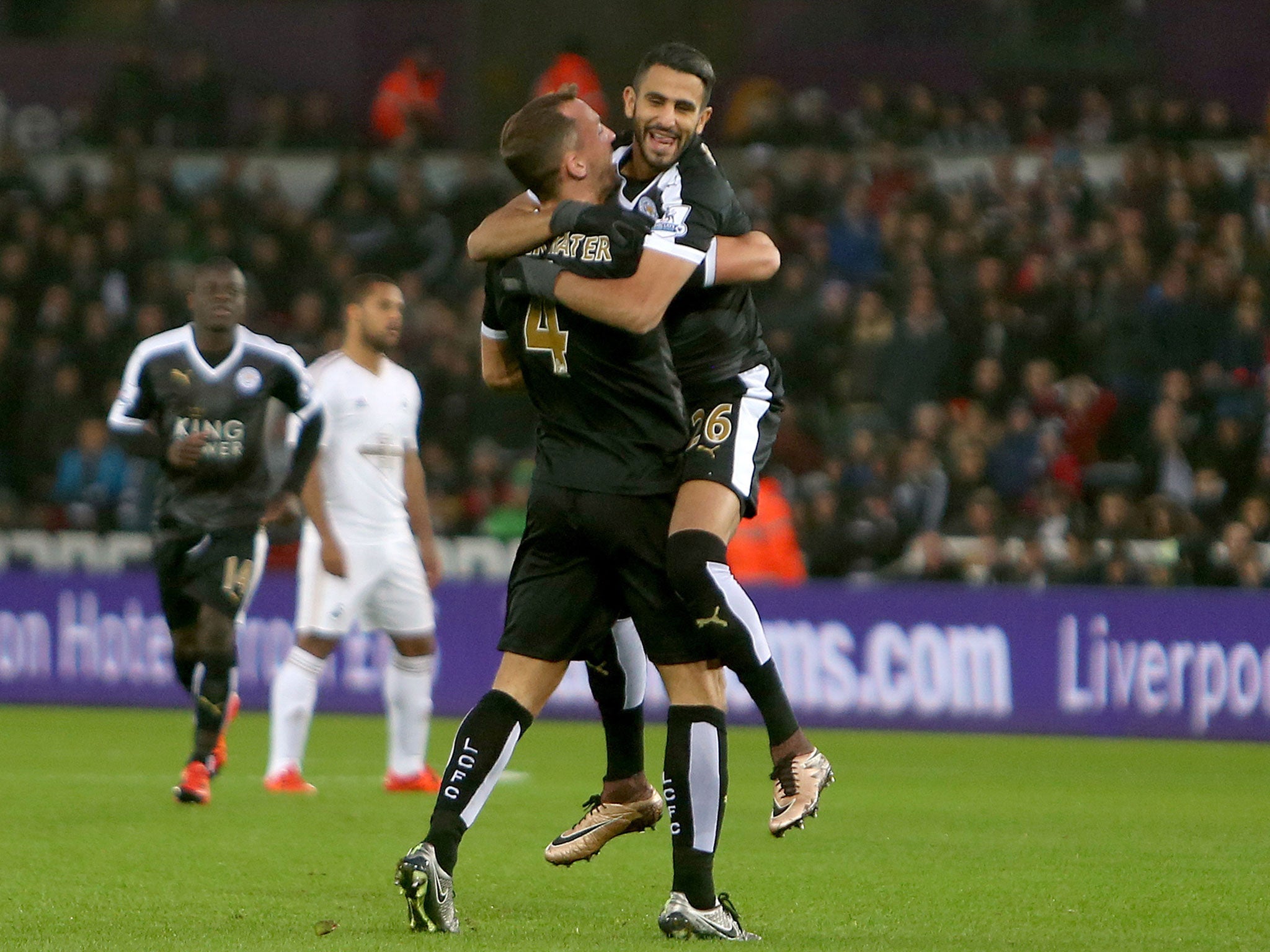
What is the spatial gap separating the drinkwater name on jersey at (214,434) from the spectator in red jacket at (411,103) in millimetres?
12507

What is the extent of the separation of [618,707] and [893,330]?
10755 millimetres

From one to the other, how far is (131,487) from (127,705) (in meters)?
2.63

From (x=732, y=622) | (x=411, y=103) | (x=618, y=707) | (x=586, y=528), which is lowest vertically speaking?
(x=618, y=707)

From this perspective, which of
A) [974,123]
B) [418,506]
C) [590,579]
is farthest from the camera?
[974,123]

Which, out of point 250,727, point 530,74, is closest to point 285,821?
point 250,727

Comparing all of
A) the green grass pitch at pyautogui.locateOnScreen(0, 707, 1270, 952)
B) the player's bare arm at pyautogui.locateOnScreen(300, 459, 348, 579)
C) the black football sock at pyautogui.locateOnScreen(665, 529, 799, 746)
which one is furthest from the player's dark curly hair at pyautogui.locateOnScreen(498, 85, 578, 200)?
the player's bare arm at pyautogui.locateOnScreen(300, 459, 348, 579)

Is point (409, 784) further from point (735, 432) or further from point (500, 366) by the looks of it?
point (735, 432)

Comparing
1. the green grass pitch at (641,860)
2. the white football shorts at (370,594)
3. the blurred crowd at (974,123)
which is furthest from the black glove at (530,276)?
the blurred crowd at (974,123)

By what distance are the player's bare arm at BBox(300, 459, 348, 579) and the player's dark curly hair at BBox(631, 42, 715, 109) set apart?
4.32 metres

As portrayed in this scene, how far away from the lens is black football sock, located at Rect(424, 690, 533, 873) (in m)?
5.41

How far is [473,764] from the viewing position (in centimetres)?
546

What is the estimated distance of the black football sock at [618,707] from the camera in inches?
239

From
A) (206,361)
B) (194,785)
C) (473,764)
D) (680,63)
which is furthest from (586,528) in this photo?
(206,361)

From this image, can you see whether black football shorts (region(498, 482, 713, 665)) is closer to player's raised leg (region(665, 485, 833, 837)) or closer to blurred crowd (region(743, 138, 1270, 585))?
player's raised leg (region(665, 485, 833, 837))
